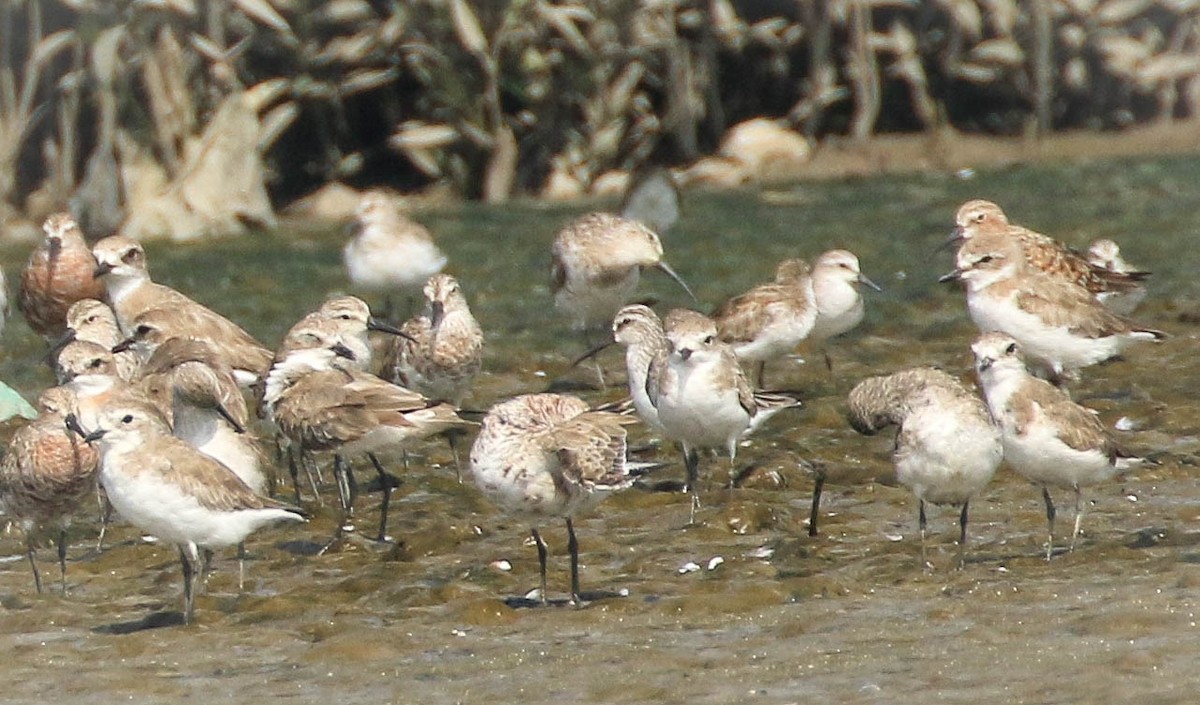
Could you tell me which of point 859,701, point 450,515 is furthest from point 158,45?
point 859,701

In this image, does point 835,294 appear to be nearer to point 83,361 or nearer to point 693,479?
point 693,479

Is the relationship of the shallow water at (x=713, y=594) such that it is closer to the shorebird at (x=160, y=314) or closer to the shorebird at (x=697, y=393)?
the shorebird at (x=697, y=393)

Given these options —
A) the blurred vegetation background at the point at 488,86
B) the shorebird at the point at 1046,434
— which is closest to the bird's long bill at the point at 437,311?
the shorebird at the point at 1046,434

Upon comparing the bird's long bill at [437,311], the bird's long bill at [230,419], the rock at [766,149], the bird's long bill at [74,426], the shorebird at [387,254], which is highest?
the bird's long bill at [74,426]

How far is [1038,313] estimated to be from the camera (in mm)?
11672

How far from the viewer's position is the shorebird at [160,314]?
11.9 meters

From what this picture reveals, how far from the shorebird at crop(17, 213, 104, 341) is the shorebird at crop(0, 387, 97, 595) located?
13.8 ft

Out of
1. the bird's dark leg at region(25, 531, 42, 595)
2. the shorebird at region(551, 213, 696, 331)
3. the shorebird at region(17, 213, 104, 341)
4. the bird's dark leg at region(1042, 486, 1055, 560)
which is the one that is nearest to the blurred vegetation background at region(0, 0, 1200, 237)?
the shorebird at region(17, 213, 104, 341)

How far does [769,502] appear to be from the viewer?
10461 millimetres

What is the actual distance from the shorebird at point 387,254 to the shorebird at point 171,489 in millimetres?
6254

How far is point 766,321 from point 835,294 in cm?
92

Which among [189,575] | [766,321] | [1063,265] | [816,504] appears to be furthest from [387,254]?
[189,575]

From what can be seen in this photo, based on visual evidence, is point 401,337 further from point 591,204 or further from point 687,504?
point 591,204

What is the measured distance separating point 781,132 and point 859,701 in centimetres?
1750
